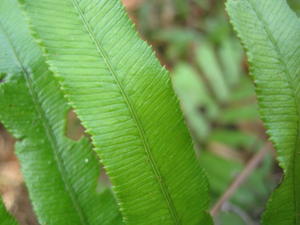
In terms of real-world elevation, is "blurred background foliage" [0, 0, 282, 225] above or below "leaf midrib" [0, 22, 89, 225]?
below

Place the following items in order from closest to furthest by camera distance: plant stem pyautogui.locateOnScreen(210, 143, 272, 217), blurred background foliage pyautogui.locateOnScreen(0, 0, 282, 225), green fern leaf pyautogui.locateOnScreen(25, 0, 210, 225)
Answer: green fern leaf pyautogui.locateOnScreen(25, 0, 210, 225) → plant stem pyautogui.locateOnScreen(210, 143, 272, 217) → blurred background foliage pyautogui.locateOnScreen(0, 0, 282, 225)

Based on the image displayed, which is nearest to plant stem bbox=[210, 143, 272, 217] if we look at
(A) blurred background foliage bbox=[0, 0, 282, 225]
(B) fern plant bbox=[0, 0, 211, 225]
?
(A) blurred background foliage bbox=[0, 0, 282, 225]

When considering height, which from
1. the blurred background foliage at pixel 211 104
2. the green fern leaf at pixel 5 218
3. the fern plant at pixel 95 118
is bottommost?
the blurred background foliage at pixel 211 104

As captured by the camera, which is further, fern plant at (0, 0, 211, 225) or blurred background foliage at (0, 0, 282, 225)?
blurred background foliage at (0, 0, 282, 225)

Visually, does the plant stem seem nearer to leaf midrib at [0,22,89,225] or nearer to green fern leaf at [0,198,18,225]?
leaf midrib at [0,22,89,225]

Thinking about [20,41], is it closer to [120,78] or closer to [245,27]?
[120,78]

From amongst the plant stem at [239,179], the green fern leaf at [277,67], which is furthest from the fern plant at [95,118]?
the plant stem at [239,179]

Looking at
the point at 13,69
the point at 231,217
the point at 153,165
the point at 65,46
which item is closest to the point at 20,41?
the point at 13,69

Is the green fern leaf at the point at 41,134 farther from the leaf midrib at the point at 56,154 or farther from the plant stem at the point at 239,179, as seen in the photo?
the plant stem at the point at 239,179
